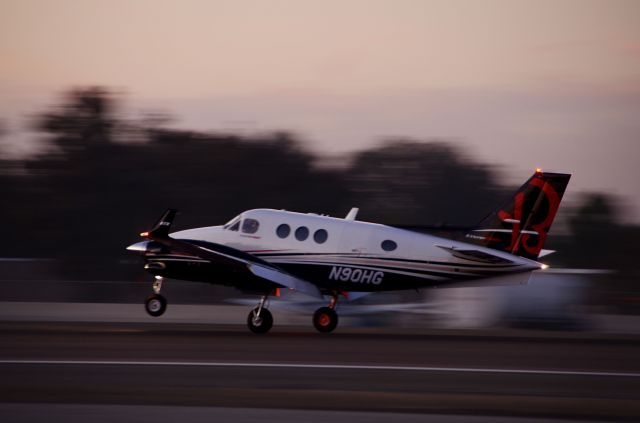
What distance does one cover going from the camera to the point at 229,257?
2270 cm

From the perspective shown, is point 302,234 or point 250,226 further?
point 250,226

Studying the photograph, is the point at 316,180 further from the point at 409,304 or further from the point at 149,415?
the point at 149,415

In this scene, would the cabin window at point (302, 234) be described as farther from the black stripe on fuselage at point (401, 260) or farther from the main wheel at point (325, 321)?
the main wheel at point (325, 321)

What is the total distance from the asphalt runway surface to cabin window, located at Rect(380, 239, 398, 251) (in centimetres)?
198

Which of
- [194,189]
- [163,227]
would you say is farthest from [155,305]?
[194,189]

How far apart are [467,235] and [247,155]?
121 ft

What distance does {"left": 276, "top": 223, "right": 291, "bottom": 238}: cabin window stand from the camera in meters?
23.0

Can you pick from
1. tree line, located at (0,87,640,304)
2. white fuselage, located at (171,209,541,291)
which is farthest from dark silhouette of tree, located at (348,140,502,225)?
white fuselage, located at (171,209,541,291)

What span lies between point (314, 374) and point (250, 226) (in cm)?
792

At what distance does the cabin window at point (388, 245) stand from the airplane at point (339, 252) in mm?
23

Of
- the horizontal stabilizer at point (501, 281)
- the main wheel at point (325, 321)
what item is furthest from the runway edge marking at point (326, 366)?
the main wheel at point (325, 321)

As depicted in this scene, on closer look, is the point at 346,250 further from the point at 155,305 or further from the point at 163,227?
the point at 155,305

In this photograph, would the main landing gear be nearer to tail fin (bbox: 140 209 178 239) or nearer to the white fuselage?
tail fin (bbox: 140 209 178 239)

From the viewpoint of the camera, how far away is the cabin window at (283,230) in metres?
23.0
